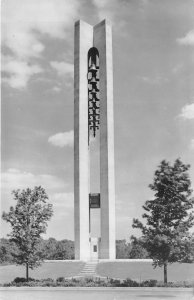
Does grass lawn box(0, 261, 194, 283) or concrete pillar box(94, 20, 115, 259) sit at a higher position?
concrete pillar box(94, 20, 115, 259)

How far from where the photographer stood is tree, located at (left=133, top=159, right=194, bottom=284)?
2894 cm

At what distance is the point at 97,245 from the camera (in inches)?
1948

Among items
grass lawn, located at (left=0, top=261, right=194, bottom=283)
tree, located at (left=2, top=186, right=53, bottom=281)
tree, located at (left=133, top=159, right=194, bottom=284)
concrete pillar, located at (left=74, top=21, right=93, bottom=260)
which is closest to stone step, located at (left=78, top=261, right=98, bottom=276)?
grass lawn, located at (left=0, top=261, right=194, bottom=283)

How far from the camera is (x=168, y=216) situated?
29.8 m

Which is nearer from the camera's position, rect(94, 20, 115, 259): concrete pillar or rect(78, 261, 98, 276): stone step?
rect(78, 261, 98, 276): stone step

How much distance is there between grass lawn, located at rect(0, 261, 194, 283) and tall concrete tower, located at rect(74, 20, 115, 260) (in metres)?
5.90

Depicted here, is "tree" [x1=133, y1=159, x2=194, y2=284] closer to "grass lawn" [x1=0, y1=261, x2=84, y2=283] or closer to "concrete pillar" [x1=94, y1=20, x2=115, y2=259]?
"grass lawn" [x1=0, y1=261, x2=84, y2=283]

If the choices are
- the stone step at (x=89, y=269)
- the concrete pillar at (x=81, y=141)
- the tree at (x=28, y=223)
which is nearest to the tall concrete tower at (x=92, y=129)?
the concrete pillar at (x=81, y=141)

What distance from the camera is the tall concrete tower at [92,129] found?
161 feet

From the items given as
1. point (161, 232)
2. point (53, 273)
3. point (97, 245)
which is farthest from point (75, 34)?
point (161, 232)

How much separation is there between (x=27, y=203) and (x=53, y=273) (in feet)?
31.0

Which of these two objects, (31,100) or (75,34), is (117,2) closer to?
(31,100)

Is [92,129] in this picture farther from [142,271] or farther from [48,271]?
[142,271]

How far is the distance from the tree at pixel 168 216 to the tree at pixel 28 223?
6848 mm
